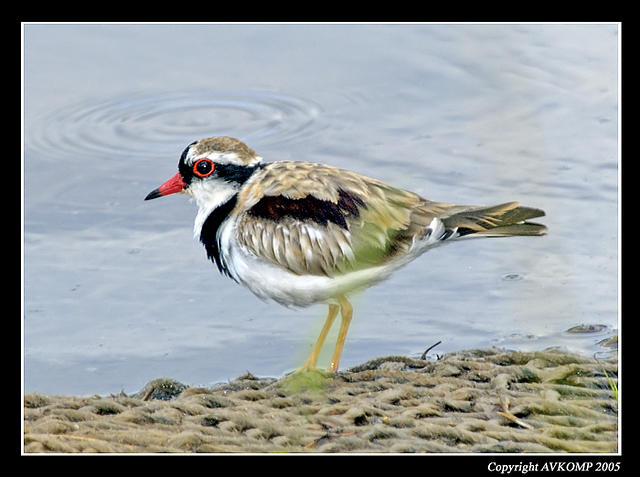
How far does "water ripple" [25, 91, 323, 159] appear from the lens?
8938 mm

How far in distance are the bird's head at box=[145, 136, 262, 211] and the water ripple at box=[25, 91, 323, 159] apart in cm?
235

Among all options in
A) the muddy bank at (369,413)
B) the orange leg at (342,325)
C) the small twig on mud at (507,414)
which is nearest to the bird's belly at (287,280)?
the orange leg at (342,325)

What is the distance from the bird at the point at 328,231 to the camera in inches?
243

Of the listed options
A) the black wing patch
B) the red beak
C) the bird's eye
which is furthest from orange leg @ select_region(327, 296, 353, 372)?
the red beak

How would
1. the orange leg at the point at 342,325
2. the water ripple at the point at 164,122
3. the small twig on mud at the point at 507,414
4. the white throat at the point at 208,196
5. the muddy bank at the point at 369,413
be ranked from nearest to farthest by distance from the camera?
1. the muddy bank at the point at 369,413
2. the small twig on mud at the point at 507,414
3. the orange leg at the point at 342,325
4. the white throat at the point at 208,196
5. the water ripple at the point at 164,122

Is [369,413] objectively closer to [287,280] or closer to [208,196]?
[287,280]

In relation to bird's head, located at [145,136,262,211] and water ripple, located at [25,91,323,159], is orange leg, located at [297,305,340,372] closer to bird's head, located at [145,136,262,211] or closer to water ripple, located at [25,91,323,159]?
bird's head, located at [145,136,262,211]

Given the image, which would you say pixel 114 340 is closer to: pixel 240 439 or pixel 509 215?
pixel 240 439

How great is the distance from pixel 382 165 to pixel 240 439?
13.5ft

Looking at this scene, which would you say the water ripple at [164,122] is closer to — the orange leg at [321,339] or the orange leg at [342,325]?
the orange leg at [321,339]

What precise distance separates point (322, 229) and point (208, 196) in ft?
2.84

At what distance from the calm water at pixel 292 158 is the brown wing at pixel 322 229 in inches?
21.2

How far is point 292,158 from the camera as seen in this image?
8672 mm

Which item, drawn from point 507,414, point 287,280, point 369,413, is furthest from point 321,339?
point 507,414
